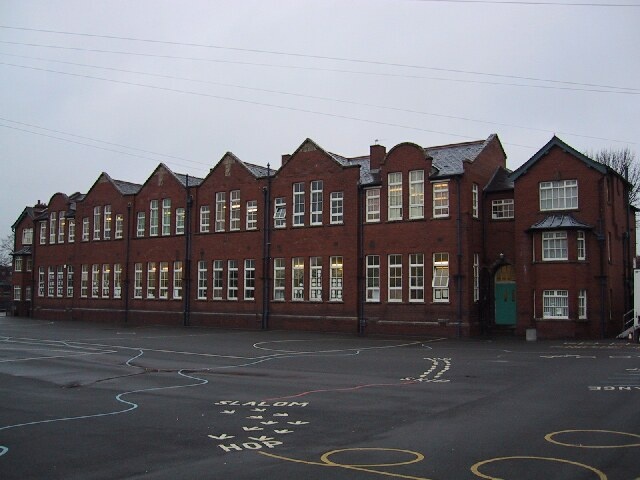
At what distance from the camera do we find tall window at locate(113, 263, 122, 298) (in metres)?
51.2

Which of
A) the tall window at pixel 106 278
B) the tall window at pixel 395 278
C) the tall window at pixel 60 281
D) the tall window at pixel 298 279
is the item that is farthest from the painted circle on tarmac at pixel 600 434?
the tall window at pixel 60 281

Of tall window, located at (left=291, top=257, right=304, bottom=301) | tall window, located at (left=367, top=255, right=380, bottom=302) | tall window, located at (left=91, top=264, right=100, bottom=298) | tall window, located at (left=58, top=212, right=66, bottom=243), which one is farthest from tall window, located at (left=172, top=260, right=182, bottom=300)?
tall window, located at (left=58, top=212, right=66, bottom=243)

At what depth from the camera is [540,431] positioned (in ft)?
36.3

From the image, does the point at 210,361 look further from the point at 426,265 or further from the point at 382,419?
the point at 426,265

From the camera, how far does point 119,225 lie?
5219 cm

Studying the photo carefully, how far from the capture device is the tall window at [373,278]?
37594 millimetres

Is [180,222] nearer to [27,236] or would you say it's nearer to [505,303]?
[505,303]

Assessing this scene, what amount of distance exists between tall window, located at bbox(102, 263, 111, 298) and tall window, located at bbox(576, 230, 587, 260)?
35.6 m

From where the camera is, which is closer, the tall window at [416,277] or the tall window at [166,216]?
the tall window at [416,277]

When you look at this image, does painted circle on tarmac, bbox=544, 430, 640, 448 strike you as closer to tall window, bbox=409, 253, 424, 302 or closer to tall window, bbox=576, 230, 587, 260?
tall window, bbox=576, 230, 587, 260

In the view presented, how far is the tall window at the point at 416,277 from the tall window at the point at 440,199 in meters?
2.53

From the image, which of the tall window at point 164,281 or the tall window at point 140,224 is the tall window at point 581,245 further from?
the tall window at point 140,224

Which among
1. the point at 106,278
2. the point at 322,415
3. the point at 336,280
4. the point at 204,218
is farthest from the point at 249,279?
the point at 322,415

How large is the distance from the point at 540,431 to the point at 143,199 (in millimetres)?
43343
